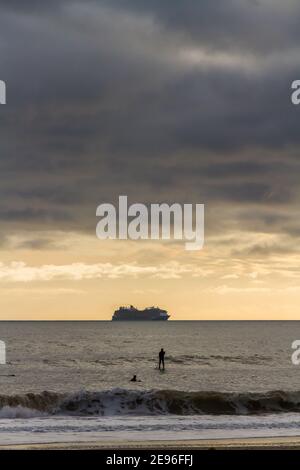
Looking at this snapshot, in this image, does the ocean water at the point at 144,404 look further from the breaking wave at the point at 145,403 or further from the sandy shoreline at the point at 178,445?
the sandy shoreline at the point at 178,445

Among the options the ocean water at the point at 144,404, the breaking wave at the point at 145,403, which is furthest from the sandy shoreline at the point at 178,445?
the breaking wave at the point at 145,403

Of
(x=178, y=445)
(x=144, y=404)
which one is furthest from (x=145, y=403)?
(x=178, y=445)

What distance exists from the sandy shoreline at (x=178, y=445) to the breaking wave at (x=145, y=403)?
1500cm

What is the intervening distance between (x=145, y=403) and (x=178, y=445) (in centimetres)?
1886

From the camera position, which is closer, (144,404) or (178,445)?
(178,445)

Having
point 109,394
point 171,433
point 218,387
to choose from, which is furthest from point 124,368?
point 171,433

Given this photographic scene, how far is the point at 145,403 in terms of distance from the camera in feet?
159

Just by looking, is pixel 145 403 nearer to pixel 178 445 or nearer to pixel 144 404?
pixel 144 404

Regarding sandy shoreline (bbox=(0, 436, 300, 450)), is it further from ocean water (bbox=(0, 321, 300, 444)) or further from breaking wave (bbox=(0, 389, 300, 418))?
breaking wave (bbox=(0, 389, 300, 418))

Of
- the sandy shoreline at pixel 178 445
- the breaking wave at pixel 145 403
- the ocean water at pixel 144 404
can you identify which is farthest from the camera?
the breaking wave at pixel 145 403

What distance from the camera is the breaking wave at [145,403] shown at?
47.0 metres

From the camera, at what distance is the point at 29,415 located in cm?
4472
